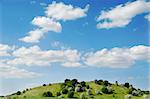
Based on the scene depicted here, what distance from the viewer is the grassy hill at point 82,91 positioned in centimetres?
10294

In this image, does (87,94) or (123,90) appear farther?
(123,90)

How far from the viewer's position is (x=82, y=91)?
111 meters

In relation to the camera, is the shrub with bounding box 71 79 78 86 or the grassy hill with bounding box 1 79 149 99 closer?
the grassy hill with bounding box 1 79 149 99

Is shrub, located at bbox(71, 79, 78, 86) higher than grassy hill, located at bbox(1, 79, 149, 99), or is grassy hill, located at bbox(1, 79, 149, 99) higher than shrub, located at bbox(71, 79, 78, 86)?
shrub, located at bbox(71, 79, 78, 86)

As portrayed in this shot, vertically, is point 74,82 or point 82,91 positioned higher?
point 74,82

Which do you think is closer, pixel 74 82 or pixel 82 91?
pixel 82 91

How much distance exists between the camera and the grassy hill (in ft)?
338

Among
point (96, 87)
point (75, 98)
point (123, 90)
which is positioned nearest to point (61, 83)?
point (96, 87)

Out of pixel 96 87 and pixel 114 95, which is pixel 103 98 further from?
pixel 96 87

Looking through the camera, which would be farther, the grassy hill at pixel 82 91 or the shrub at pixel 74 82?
the shrub at pixel 74 82

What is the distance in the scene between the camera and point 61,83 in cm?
12612

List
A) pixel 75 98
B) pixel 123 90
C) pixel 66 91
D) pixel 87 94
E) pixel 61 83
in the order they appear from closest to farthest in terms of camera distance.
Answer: pixel 75 98
pixel 87 94
pixel 66 91
pixel 123 90
pixel 61 83

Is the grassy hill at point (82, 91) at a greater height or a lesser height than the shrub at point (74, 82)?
lesser

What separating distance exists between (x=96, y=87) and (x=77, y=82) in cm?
868
